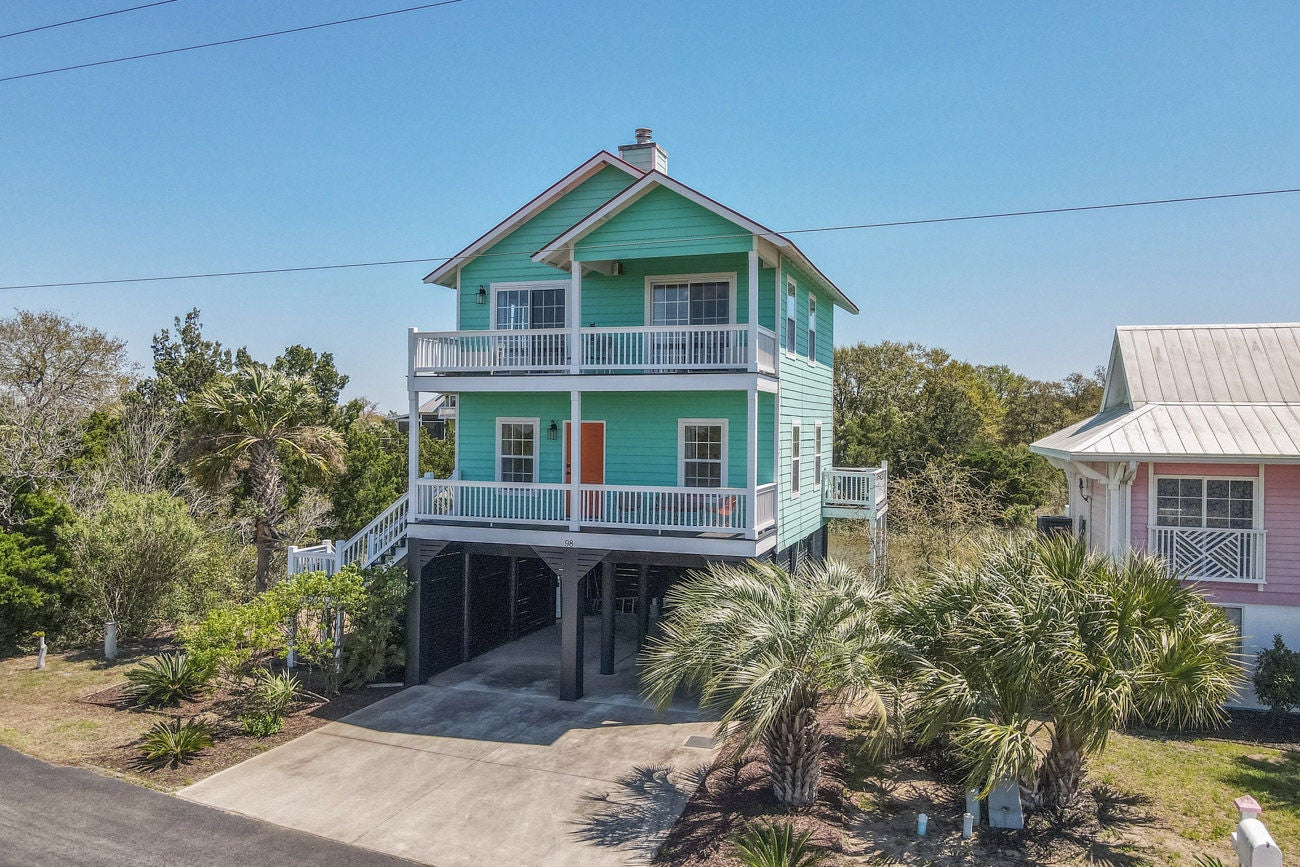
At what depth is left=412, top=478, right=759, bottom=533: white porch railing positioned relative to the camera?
1345 cm

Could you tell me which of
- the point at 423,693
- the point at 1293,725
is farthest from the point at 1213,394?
the point at 423,693

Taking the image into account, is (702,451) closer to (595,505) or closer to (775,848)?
(595,505)

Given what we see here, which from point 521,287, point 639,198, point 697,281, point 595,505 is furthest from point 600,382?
point 521,287

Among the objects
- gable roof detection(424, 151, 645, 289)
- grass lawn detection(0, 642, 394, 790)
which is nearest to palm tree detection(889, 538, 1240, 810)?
grass lawn detection(0, 642, 394, 790)

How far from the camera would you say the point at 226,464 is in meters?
17.6

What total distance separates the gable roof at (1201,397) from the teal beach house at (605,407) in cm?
555

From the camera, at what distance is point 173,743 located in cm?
1073

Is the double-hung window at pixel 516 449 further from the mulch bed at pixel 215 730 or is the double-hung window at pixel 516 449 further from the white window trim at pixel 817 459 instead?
the white window trim at pixel 817 459

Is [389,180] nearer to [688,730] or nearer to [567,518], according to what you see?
[567,518]

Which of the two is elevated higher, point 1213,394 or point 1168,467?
point 1213,394

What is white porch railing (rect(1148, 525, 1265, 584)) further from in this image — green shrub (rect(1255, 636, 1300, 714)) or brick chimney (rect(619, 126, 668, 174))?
brick chimney (rect(619, 126, 668, 174))

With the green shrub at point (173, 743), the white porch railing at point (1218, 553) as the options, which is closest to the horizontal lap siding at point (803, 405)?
the white porch railing at point (1218, 553)

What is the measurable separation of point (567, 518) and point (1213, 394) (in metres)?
11.9

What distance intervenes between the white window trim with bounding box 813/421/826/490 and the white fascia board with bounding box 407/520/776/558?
18.4ft
